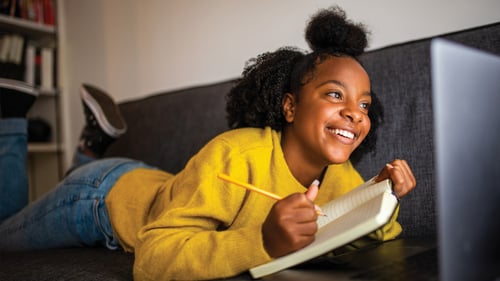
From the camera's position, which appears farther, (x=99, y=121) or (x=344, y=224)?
(x=99, y=121)

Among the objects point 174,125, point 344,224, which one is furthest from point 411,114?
point 174,125

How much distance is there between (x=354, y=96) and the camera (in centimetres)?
72

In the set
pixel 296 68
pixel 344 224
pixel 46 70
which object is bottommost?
pixel 344 224

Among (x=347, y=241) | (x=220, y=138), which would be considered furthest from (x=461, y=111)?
(x=220, y=138)

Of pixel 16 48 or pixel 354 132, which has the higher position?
pixel 16 48

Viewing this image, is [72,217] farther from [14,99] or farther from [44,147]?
[44,147]

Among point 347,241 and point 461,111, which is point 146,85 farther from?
point 461,111

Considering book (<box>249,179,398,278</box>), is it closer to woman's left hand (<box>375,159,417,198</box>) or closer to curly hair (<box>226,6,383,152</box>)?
woman's left hand (<box>375,159,417,198</box>)

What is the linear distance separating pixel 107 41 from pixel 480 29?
175cm

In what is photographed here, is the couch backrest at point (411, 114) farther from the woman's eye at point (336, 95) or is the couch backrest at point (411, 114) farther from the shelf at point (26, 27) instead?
the shelf at point (26, 27)

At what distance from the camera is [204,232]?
2.11ft

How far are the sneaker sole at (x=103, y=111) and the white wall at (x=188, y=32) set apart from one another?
0.35 m

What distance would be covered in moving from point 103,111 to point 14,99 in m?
0.25

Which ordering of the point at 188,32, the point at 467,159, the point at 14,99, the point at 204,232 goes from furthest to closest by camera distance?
the point at 188,32 → the point at 14,99 → the point at 204,232 → the point at 467,159
